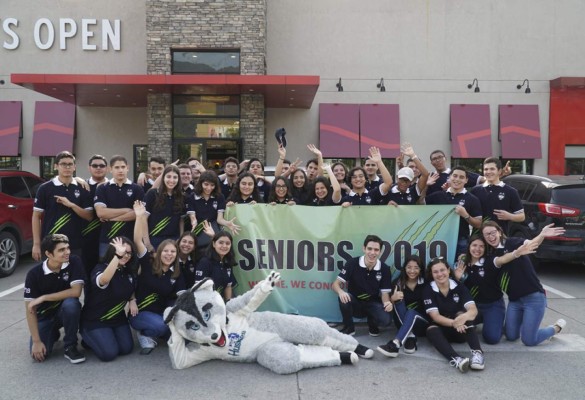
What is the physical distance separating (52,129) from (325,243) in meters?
13.5

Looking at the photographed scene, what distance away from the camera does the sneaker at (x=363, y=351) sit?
4230mm

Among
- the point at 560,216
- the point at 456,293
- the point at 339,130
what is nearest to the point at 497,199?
the point at 456,293

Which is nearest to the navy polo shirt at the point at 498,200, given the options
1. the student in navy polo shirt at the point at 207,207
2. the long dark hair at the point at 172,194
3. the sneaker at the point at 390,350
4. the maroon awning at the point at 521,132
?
the sneaker at the point at 390,350

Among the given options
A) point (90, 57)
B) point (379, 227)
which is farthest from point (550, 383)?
point (90, 57)

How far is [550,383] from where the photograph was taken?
3775mm

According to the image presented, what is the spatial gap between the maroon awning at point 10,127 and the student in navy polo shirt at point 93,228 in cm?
1219

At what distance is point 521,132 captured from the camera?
619 inches

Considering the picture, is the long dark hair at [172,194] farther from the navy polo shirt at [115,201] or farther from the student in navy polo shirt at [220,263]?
the student in navy polo shirt at [220,263]

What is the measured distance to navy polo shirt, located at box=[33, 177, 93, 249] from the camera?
5.06m

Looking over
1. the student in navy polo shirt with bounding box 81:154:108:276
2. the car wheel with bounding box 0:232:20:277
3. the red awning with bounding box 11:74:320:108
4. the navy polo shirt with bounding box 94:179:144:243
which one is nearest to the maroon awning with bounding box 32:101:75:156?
the red awning with bounding box 11:74:320:108

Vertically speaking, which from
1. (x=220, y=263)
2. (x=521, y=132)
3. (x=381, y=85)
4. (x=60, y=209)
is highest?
(x=381, y=85)

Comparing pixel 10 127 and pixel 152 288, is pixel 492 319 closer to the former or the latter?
Answer: pixel 152 288

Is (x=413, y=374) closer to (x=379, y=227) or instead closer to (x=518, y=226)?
(x=379, y=227)

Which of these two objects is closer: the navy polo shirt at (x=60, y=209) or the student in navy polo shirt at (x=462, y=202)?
the navy polo shirt at (x=60, y=209)
